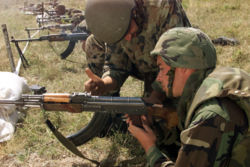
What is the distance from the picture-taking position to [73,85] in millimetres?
5988

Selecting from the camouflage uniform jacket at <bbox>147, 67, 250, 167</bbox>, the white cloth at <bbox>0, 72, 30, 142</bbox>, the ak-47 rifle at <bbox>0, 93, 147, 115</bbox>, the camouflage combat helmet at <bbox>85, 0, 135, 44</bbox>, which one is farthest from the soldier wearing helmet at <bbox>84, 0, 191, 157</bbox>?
→ the white cloth at <bbox>0, 72, 30, 142</bbox>

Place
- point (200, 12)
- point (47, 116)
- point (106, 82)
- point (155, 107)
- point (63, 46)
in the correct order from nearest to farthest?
1. point (155, 107)
2. point (106, 82)
3. point (47, 116)
4. point (63, 46)
5. point (200, 12)

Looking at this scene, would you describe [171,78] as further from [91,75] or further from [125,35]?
[125,35]

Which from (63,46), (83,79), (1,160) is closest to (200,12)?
(63,46)

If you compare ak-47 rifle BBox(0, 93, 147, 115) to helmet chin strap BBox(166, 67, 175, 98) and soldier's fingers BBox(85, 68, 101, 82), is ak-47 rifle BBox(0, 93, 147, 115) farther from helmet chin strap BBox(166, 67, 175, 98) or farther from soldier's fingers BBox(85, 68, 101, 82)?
helmet chin strap BBox(166, 67, 175, 98)

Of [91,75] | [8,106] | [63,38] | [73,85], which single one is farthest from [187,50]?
[63,38]

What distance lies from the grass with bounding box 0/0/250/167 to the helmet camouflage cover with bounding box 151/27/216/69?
1734 millimetres

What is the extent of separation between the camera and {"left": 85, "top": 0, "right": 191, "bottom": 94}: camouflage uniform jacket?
147 inches

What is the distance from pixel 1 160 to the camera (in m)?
3.65

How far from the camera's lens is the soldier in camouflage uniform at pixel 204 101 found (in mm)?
1843

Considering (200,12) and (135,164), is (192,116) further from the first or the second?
(200,12)

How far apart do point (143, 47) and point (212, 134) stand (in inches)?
92.3

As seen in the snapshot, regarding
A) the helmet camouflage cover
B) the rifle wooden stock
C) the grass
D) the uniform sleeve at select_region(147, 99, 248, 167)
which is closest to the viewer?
the uniform sleeve at select_region(147, 99, 248, 167)

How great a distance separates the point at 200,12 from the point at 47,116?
9.23m
